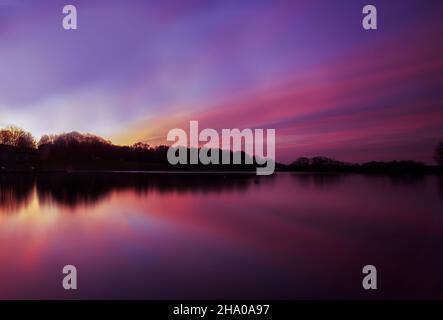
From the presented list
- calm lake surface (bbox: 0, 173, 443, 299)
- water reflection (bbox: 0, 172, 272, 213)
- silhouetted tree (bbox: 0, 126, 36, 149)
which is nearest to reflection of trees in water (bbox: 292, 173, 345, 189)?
water reflection (bbox: 0, 172, 272, 213)

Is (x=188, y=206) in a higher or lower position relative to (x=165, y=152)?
lower

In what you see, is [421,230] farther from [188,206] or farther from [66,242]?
[66,242]

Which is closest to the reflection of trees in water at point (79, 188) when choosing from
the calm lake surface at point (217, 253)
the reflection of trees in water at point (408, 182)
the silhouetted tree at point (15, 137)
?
the calm lake surface at point (217, 253)

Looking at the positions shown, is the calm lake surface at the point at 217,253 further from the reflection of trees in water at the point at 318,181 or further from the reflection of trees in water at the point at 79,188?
the reflection of trees in water at the point at 318,181

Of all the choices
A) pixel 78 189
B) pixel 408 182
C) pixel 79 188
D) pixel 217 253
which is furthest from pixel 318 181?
pixel 217 253

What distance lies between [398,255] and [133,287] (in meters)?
8.76

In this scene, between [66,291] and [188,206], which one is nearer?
[66,291]

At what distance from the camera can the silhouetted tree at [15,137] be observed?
106 meters

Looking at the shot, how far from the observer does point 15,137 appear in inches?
4296

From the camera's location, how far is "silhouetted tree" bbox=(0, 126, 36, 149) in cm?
10603

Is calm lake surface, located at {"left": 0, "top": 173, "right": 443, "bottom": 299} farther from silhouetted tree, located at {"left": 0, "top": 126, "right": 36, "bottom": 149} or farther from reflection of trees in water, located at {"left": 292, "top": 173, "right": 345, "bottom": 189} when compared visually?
silhouetted tree, located at {"left": 0, "top": 126, "right": 36, "bottom": 149}

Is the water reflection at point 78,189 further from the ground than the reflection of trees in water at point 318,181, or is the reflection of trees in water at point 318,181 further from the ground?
the water reflection at point 78,189
